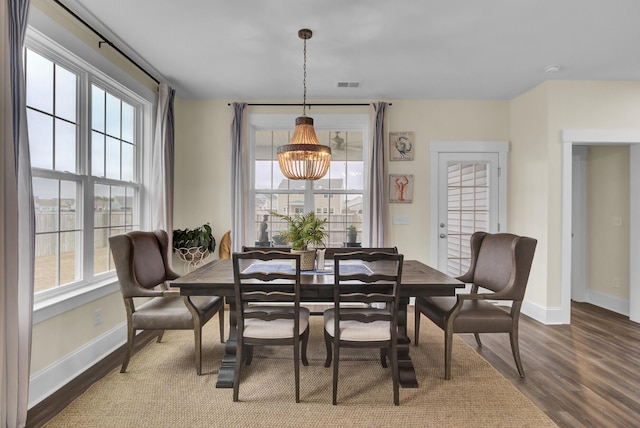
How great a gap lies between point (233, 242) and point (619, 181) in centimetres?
485

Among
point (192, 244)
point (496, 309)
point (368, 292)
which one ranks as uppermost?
point (192, 244)

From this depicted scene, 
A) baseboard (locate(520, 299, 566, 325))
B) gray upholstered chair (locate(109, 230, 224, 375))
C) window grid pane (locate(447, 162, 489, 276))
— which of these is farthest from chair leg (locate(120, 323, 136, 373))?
baseboard (locate(520, 299, 566, 325))

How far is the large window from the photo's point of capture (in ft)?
7.82

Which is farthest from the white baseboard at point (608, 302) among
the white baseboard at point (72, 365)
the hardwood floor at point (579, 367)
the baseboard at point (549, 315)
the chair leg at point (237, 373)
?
the white baseboard at point (72, 365)

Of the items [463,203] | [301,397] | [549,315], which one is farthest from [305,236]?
[549,315]

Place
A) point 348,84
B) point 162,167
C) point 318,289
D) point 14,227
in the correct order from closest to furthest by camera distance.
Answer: point 14,227 → point 318,289 → point 162,167 → point 348,84

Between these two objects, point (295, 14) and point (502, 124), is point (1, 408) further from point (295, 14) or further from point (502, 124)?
point (502, 124)

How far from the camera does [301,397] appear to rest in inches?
87.0

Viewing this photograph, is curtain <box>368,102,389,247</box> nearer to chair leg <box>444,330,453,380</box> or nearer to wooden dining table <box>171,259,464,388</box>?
wooden dining table <box>171,259,464,388</box>

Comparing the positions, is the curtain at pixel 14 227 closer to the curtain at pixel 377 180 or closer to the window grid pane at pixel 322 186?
the window grid pane at pixel 322 186

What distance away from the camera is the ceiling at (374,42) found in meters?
2.47

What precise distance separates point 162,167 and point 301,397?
2.76 metres

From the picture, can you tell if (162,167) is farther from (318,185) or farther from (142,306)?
(318,185)

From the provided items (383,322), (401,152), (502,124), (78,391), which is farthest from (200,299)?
(502,124)
